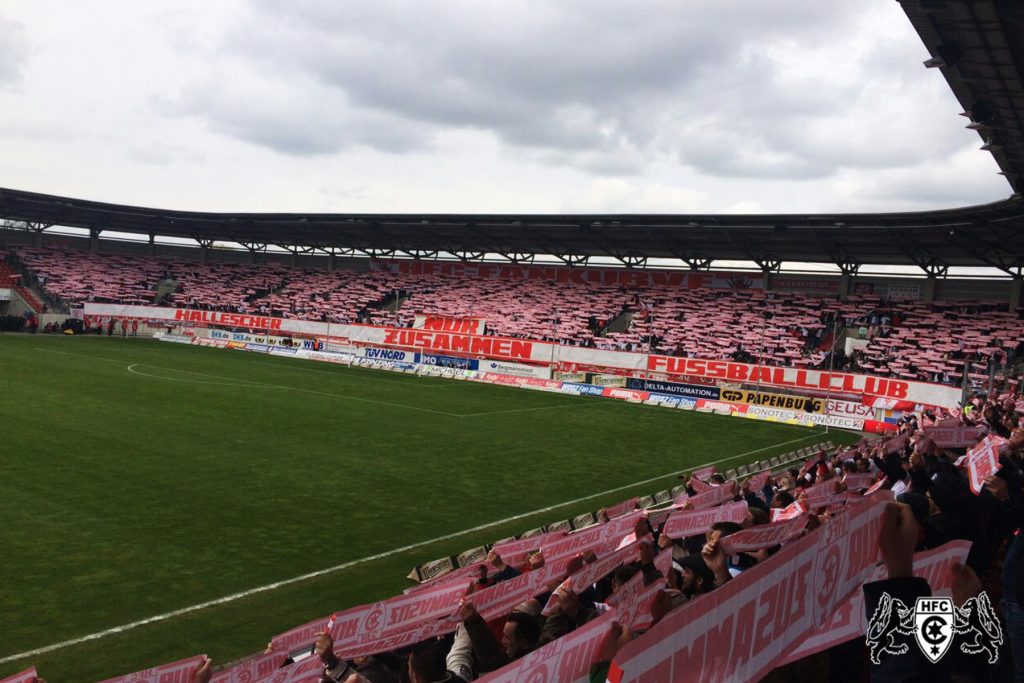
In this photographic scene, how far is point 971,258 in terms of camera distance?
46.1 meters

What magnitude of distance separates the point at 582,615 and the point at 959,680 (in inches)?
101

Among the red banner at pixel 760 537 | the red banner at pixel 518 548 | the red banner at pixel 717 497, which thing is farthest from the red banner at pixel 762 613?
the red banner at pixel 717 497

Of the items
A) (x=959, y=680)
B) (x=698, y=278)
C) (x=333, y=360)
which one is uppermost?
(x=698, y=278)

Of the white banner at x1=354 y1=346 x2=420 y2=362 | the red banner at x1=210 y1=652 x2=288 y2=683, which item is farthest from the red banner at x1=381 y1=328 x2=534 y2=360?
the red banner at x1=210 y1=652 x2=288 y2=683

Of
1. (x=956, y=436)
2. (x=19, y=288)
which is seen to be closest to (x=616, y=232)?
(x=956, y=436)

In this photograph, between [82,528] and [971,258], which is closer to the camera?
[82,528]

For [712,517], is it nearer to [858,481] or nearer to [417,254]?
[858,481]

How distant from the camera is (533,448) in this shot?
79.9 ft

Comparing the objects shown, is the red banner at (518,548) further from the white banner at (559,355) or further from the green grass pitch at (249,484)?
the white banner at (559,355)

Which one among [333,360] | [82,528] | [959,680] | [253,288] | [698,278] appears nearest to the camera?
[959,680]

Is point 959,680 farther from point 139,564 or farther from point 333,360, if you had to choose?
point 333,360

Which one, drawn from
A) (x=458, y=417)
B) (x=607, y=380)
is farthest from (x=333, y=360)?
(x=458, y=417)

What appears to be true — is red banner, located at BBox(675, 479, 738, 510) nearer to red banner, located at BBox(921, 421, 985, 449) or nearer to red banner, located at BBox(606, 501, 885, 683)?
red banner, located at BBox(921, 421, 985, 449)

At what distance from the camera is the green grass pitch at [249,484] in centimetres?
1016
